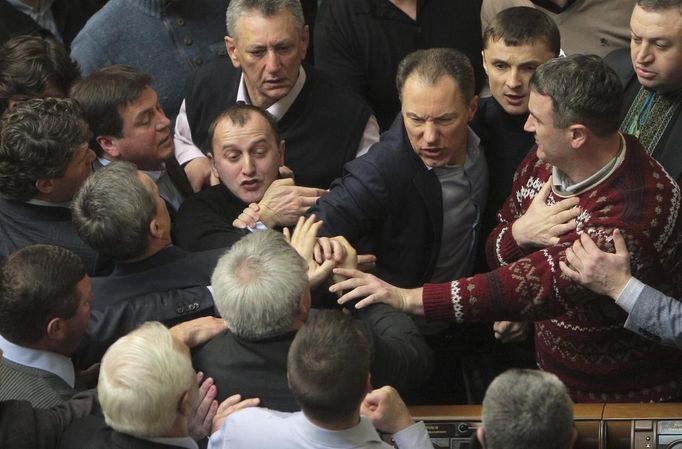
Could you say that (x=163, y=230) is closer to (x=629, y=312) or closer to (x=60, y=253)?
(x=60, y=253)

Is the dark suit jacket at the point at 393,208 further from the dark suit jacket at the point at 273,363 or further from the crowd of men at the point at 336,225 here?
the dark suit jacket at the point at 273,363

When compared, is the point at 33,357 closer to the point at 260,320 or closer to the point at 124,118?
the point at 260,320

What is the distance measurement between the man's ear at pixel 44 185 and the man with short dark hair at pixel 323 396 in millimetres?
1118

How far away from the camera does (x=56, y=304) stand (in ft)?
9.41

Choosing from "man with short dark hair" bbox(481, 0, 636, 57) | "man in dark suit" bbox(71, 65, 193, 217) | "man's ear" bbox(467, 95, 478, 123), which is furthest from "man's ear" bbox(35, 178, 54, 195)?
"man with short dark hair" bbox(481, 0, 636, 57)

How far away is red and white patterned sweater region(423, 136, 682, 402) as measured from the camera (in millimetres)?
3070

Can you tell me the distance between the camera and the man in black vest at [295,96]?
394 centimetres

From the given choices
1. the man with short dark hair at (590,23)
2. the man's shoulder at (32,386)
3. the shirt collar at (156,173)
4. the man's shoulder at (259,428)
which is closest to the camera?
the man's shoulder at (259,428)

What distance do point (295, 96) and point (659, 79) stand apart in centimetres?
119

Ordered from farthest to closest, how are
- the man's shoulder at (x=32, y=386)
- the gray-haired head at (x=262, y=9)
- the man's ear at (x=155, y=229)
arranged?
the gray-haired head at (x=262, y=9) < the man's ear at (x=155, y=229) < the man's shoulder at (x=32, y=386)

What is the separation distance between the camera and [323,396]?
241 centimetres

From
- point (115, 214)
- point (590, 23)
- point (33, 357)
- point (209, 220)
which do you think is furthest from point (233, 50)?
point (33, 357)

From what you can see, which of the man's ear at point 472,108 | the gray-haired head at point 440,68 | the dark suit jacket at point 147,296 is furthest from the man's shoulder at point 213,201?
the man's ear at point 472,108

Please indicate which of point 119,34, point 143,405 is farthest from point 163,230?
point 119,34
